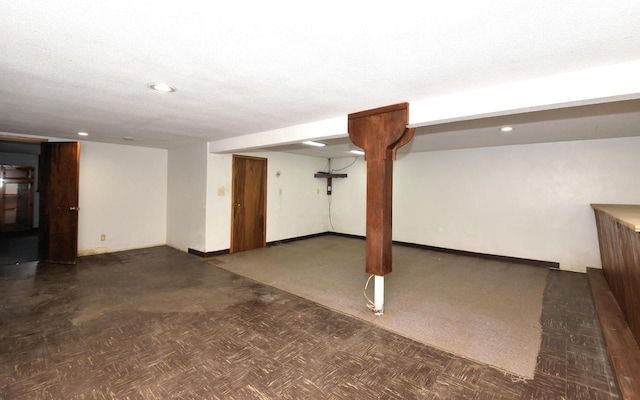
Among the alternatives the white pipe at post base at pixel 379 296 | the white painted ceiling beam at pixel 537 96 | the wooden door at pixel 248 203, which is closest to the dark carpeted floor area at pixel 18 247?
the wooden door at pixel 248 203

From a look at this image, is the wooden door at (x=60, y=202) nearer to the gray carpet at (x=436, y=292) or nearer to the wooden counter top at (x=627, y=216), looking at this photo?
the gray carpet at (x=436, y=292)

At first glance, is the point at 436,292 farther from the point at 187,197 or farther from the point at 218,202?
the point at 187,197

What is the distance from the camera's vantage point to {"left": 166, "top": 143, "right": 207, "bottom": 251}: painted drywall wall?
5.59m

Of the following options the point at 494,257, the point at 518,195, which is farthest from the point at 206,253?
the point at 518,195

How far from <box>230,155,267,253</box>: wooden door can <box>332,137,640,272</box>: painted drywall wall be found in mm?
3119

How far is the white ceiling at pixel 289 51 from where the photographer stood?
1.39 meters

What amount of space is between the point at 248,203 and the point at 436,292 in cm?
402

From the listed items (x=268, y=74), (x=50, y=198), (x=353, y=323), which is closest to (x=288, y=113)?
(x=268, y=74)

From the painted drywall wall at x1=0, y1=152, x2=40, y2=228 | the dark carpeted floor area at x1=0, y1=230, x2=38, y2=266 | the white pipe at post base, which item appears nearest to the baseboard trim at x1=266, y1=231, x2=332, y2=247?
the white pipe at post base

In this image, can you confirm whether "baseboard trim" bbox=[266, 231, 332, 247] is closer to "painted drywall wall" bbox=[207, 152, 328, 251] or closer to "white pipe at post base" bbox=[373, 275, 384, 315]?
"painted drywall wall" bbox=[207, 152, 328, 251]

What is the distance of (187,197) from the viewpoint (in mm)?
5922

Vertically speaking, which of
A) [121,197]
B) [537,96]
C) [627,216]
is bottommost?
[627,216]

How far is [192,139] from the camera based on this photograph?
5.08 metres

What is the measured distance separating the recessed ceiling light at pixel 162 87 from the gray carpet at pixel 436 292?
267cm
